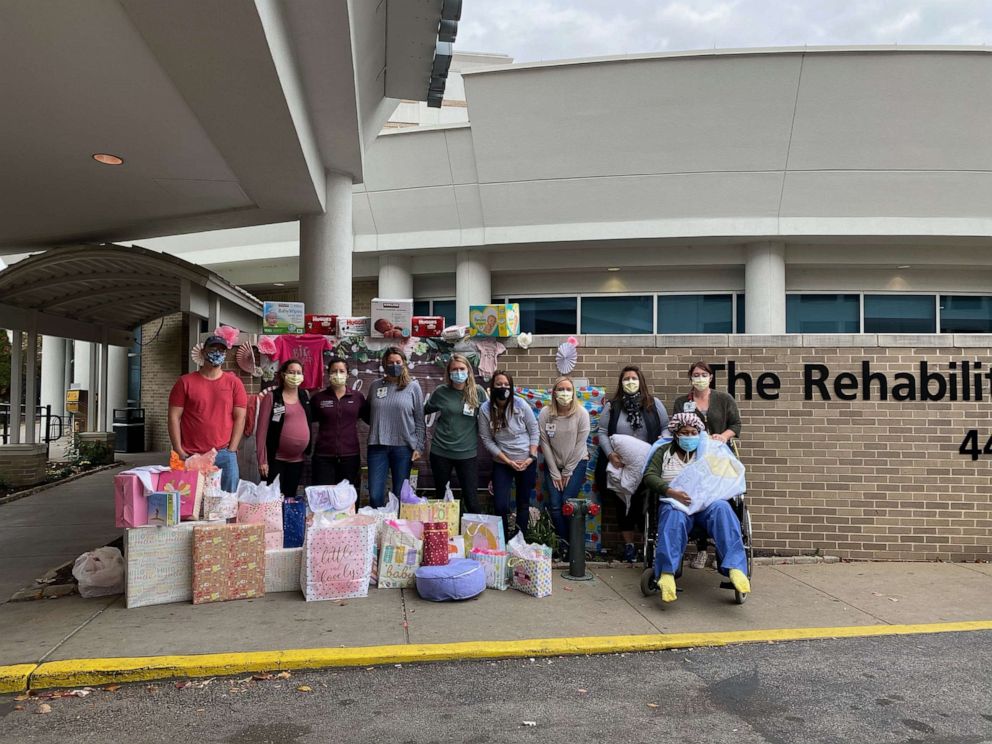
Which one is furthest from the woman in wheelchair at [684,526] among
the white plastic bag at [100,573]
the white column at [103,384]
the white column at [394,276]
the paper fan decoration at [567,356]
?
the white column at [103,384]

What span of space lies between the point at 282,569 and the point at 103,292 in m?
8.59

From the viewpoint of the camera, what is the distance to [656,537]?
5.71 m

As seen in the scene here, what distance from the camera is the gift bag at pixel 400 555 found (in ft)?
18.2

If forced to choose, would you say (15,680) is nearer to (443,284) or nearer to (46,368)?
(443,284)

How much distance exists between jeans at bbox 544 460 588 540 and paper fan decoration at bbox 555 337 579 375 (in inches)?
41.1

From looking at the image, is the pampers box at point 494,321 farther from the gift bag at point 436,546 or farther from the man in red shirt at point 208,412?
the man in red shirt at point 208,412

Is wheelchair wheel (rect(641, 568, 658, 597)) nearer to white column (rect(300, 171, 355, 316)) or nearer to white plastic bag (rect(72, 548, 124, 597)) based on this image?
white plastic bag (rect(72, 548, 124, 597))

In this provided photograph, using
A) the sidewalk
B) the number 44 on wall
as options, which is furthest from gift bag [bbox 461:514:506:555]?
the number 44 on wall

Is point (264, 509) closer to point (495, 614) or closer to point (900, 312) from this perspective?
point (495, 614)

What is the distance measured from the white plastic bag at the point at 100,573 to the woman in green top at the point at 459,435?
2639mm

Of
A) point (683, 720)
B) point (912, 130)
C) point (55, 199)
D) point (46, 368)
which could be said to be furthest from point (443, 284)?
point (683, 720)

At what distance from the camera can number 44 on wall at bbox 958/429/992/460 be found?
22.7 feet

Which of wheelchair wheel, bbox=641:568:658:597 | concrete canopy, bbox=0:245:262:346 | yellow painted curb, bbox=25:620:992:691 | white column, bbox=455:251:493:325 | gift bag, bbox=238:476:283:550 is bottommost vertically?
yellow painted curb, bbox=25:620:992:691

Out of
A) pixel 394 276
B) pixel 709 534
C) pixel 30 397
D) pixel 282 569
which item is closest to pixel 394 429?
pixel 282 569
